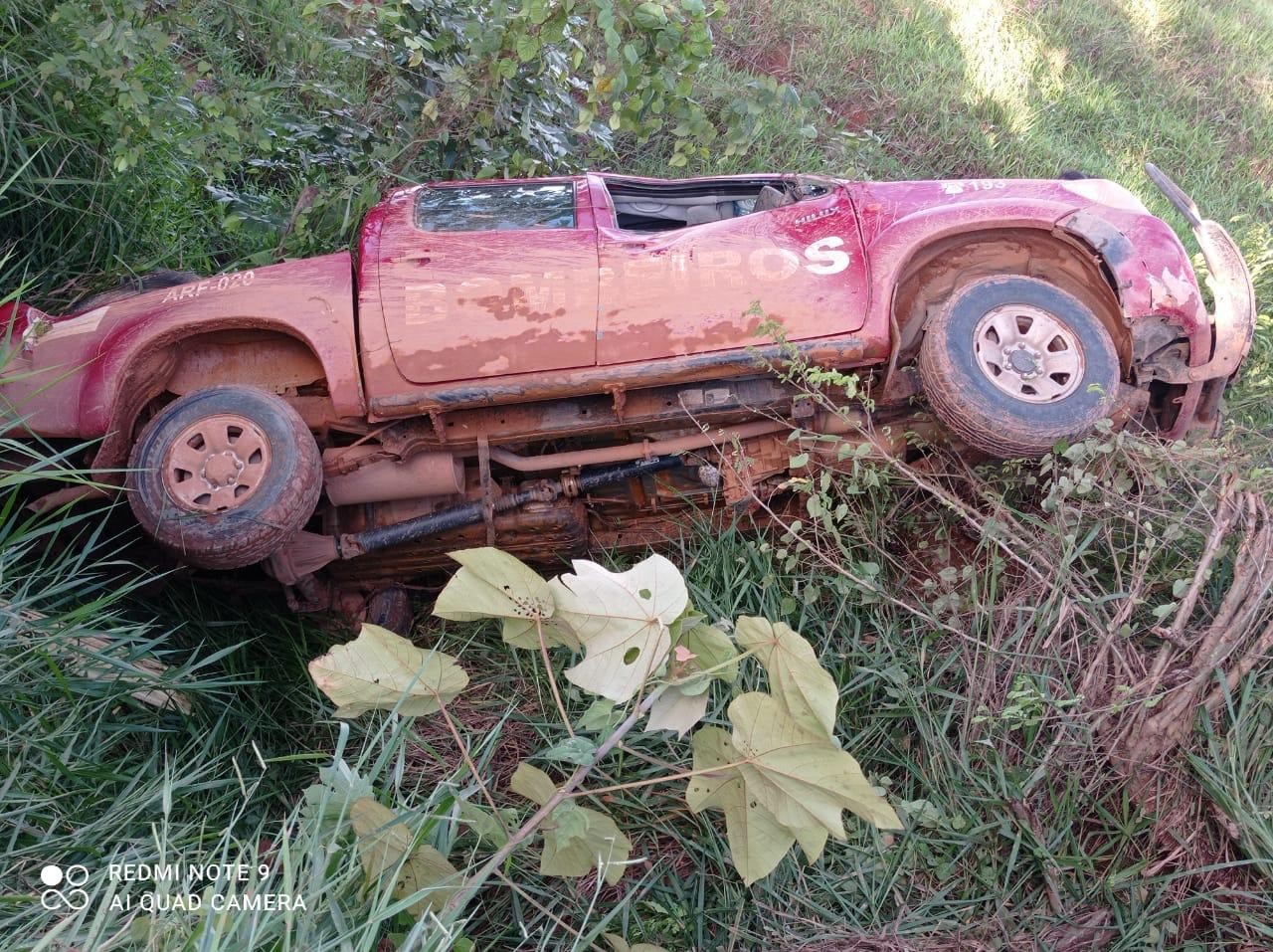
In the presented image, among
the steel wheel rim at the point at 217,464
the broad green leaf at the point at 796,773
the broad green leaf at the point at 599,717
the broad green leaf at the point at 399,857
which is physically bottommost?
the broad green leaf at the point at 399,857

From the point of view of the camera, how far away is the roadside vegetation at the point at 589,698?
9.26 ft

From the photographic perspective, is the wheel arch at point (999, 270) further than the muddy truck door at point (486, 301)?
Yes

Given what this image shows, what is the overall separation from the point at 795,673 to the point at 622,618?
0.42 meters

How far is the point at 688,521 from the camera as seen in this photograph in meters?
4.41

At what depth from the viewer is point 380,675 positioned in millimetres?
2471

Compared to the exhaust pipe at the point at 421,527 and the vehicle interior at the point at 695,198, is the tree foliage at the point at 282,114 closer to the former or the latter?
the vehicle interior at the point at 695,198

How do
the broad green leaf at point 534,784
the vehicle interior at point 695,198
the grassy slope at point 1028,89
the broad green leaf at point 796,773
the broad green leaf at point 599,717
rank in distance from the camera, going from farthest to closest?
1. the grassy slope at point 1028,89
2. the vehicle interior at point 695,198
3. the broad green leaf at point 534,784
4. the broad green leaf at point 599,717
5. the broad green leaf at point 796,773

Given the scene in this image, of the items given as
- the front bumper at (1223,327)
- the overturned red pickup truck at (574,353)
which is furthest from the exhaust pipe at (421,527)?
the front bumper at (1223,327)

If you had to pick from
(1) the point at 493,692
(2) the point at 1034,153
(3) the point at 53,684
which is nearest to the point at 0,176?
(3) the point at 53,684

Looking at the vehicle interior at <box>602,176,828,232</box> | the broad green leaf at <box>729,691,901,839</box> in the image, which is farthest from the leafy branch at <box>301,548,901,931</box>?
the vehicle interior at <box>602,176,828,232</box>

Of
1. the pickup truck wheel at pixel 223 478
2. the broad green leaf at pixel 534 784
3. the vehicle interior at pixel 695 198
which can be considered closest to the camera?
the broad green leaf at pixel 534 784

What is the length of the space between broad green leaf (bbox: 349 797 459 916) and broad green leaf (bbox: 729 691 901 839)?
753 millimetres

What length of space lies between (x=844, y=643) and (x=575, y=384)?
1.42m

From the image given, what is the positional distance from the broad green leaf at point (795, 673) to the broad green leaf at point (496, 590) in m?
0.48
